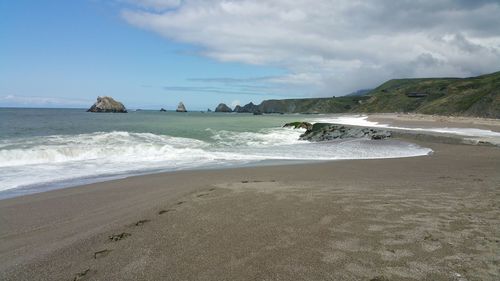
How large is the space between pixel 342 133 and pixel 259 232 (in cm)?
2683

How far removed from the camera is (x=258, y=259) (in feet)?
15.3

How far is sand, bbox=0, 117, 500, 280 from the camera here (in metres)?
4.43

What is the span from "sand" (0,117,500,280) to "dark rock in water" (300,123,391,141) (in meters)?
18.3

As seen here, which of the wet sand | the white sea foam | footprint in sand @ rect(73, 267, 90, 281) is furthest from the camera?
the wet sand

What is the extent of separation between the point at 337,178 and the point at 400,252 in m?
6.91

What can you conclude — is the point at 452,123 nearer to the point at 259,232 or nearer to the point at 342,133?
the point at 342,133

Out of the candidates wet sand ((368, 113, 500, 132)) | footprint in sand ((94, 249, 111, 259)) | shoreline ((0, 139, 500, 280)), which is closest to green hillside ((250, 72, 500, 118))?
wet sand ((368, 113, 500, 132))

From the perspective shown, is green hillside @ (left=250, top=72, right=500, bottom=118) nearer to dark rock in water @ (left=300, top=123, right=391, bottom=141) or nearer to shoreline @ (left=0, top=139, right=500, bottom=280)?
dark rock in water @ (left=300, top=123, right=391, bottom=141)

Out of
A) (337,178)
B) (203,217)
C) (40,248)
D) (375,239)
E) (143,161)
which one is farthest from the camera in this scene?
(143,161)

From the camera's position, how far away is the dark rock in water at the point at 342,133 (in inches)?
1112

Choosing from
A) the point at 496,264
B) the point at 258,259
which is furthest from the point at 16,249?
the point at 496,264

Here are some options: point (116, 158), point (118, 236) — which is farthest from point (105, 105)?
point (118, 236)

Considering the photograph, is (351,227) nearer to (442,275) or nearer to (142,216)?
(442,275)

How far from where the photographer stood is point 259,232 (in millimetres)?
5707
